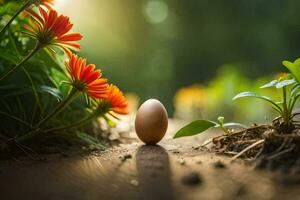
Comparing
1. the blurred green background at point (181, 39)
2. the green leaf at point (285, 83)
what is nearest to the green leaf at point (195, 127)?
the green leaf at point (285, 83)

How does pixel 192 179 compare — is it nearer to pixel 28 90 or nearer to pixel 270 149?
pixel 270 149

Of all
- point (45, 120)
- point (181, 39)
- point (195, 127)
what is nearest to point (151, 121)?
point (195, 127)

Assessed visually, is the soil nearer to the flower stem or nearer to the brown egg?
the brown egg

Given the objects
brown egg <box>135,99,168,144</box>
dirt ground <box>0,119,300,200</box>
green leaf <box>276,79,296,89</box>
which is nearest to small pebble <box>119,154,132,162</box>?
dirt ground <box>0,119,300,200</box>

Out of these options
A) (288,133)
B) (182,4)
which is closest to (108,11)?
(182,4)

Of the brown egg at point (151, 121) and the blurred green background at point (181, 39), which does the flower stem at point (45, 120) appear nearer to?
the brown egg at point (151, 121)

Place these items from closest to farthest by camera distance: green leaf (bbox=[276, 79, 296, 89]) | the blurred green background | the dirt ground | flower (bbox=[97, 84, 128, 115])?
the dirt ground → green leaf (bbox=[276, 79, 296, 89]) → flower (bbox=[97, 84, 128, 115]) → the blurred green background
